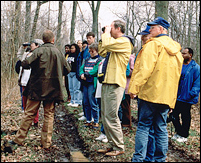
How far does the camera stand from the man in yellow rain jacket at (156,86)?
11.6 feet

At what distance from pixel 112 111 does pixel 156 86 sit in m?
1.00

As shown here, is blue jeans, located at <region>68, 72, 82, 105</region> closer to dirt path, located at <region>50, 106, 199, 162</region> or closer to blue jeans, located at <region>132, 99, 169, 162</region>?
dirt path, located at <region>50, 106, 199, 162</region>

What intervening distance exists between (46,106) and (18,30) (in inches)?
181

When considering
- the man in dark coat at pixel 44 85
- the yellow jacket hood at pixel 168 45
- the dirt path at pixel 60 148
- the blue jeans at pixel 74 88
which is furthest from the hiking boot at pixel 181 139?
the blue jeans at pixel 74 88

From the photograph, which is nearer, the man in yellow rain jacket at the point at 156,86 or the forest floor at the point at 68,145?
the man in yellow rain jacket at the point at 156,86

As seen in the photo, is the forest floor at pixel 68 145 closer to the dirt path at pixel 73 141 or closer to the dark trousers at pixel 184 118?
the dirt path at pixel 73 141

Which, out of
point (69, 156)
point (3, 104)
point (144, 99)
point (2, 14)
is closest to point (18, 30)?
point (2, 14)

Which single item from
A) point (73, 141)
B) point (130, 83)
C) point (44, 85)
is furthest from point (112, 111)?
point (73, 141)

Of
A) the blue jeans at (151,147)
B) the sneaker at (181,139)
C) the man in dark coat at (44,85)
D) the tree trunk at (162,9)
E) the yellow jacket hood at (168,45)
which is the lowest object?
the sneaker at (181,139)

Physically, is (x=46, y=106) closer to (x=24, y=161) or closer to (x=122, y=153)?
(x=24, y=161)

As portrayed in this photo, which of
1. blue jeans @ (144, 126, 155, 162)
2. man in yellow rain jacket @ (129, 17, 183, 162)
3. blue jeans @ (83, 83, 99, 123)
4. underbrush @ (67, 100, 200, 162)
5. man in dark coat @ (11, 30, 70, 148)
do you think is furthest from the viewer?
blue jeans @ (83, 83, 99, 123)

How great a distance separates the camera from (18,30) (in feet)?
26.7

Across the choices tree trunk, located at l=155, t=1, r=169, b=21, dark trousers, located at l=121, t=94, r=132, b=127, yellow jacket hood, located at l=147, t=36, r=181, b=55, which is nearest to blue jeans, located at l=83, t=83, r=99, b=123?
dark trousers, located at l=121, t=94, r=132, b=127

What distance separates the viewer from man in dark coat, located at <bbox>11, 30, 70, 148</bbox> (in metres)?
4.48
